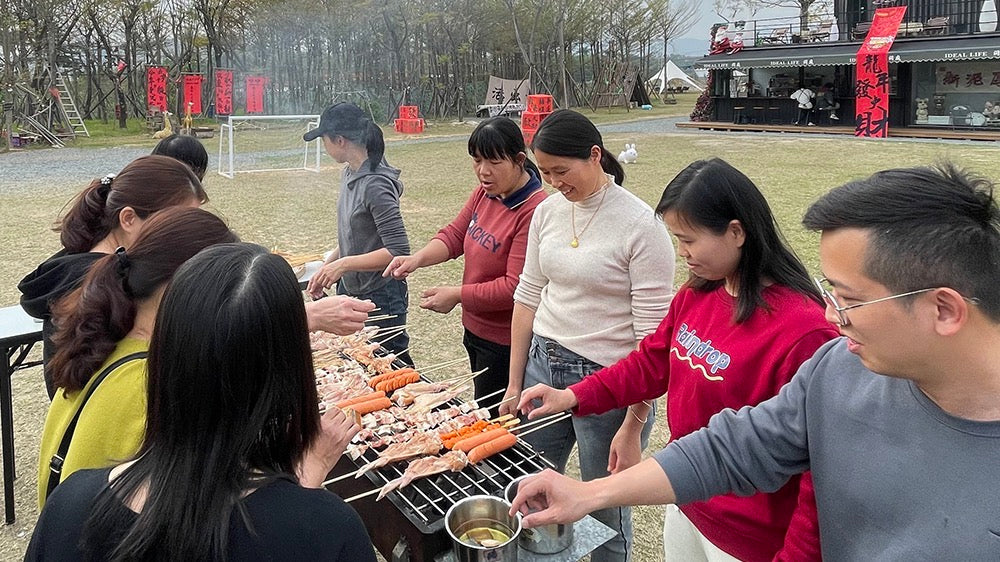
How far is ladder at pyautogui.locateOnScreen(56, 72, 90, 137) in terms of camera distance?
23.7m

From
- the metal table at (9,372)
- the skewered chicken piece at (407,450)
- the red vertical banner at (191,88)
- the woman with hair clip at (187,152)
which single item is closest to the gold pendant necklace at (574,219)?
the skewered chicken piece at (407,450)

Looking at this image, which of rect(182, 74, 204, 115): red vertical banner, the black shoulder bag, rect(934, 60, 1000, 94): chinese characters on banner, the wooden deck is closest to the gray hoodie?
the black shoulder bag

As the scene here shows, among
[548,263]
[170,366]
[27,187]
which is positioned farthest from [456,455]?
[27,187]

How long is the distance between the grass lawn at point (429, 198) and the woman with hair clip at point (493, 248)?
1188mm

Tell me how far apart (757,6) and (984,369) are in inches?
1588

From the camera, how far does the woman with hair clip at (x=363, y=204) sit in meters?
3.96

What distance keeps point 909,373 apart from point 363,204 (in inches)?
125

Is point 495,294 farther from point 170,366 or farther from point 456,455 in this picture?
point 170,366

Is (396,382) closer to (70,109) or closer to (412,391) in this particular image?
(412,391)

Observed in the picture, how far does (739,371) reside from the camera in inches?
77.5

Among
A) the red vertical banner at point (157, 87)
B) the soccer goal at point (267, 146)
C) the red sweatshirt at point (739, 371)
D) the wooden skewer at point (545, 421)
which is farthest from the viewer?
the red vertical banner at point (157, 87)

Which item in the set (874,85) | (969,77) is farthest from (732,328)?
(969,77)

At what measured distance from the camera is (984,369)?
1.21m

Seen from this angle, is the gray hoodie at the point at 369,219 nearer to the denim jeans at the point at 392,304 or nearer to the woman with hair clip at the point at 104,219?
the denim jeans at the point at 392,304
